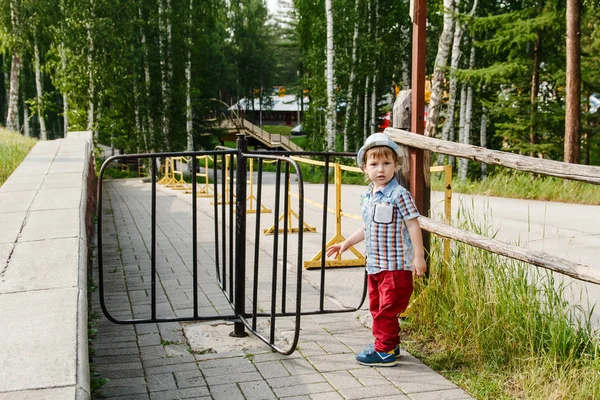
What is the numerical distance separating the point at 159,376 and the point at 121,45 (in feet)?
92.1

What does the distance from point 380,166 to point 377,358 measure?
1.15 meters

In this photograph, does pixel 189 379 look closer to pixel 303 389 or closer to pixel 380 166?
pixel 303 389

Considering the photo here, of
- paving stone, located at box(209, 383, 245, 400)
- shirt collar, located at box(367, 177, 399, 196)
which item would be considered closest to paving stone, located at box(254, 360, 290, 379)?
paving stone, located at box(209, 383, 245, 400)

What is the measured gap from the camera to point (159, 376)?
3.81 m

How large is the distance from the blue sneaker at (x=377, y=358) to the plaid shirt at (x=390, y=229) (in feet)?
1.59

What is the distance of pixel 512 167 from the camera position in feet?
12.7

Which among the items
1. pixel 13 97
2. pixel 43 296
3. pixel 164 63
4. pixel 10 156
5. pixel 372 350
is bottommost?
pixel 372 350

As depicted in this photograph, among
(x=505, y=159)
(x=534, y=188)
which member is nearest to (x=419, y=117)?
(x=505, y=159)

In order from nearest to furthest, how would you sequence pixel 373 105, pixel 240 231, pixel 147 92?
pixel 240 231 < pixel 147 92 < pixel 373 105

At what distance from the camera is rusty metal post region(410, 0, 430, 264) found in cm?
473

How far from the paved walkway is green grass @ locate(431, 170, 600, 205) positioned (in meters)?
8.49

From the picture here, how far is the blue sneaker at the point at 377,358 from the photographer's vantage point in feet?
12.8

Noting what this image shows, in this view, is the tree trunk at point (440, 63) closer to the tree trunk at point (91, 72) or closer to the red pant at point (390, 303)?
the red pant at point (390, 303)

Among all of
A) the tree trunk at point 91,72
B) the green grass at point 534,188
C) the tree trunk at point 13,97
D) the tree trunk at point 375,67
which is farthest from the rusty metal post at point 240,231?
the tree trunk at point 375,67
